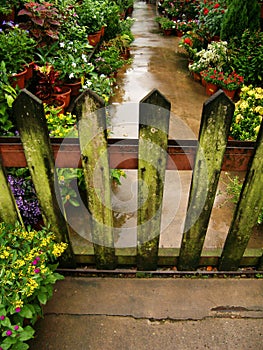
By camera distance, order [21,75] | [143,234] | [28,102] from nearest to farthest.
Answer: [28,102] < [143,234] < [21,75]

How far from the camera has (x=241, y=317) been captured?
173 centimetres

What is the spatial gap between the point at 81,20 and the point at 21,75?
2.70 m

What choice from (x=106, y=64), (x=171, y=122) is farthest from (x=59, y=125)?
(x=106, y=64)

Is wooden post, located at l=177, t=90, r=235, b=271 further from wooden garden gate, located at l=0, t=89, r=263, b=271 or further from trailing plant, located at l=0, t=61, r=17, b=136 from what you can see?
trailing plant, located at l=0, t=61, r=17, b=136

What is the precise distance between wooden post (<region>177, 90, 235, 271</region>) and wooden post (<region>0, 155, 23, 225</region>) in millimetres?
961

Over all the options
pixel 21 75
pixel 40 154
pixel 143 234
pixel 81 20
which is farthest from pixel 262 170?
pixel 81 20

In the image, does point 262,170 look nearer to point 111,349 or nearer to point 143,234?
point 143,234

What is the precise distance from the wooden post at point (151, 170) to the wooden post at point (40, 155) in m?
0.43

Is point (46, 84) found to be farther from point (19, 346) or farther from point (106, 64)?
point (19, 346)

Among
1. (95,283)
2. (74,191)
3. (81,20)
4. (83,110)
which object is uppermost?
(83,110)

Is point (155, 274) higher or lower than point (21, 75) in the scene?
lower

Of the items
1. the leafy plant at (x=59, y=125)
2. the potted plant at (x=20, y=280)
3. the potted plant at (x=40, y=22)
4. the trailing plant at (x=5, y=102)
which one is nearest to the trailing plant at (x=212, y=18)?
the potted plant at (x=40, y=22)

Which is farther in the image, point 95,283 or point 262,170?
point 95,283

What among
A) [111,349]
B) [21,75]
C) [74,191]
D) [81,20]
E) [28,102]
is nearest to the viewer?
[28,102]
